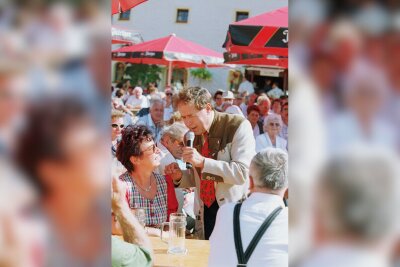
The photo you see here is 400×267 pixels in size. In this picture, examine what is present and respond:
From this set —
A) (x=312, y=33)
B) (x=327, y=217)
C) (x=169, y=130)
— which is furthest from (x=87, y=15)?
(x=169, y=130)

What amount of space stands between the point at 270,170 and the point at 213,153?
103 cm

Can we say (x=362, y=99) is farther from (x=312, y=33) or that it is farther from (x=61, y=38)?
(x=61, y=38)

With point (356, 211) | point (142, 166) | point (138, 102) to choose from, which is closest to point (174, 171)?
point (142, 166)

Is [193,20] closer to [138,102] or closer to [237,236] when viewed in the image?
[138,102]

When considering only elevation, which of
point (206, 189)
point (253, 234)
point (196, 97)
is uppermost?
point (196, 97)

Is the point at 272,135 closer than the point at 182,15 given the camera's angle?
Yes

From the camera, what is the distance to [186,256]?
7.79 feet

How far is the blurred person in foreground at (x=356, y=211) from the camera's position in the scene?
0.77 m

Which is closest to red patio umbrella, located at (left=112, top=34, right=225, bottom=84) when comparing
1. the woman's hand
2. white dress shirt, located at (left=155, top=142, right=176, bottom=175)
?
white dress shirt, located at (left=155, top=142, right=176, bottom=175)

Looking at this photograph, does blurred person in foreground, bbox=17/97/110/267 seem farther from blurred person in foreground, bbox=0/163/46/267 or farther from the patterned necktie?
the patterned necktie

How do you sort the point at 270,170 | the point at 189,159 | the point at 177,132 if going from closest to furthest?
the point at 270,170
the point at 189,159
the point at 177,132

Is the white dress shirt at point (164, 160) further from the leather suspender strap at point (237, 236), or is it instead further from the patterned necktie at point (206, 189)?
the leather suspender strap at point (237, 236)

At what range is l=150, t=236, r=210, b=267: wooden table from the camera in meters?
2.27

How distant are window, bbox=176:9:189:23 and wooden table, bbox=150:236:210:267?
27500 millimetres
